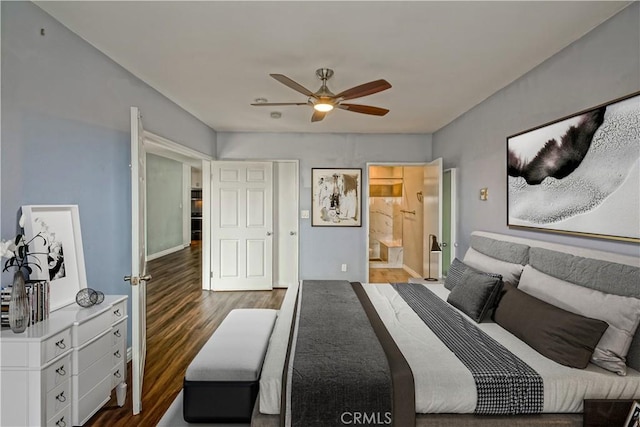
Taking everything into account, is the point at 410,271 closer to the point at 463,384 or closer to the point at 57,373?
the point at 463,384

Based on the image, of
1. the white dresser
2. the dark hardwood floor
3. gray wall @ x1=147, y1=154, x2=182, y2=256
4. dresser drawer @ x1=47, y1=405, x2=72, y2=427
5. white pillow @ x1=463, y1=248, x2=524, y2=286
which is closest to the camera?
the white dresser

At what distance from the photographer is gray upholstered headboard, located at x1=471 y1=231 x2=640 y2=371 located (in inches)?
73.3

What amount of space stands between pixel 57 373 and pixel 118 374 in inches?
26.0

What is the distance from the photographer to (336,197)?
5.72 m

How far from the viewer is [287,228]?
19.5 ft

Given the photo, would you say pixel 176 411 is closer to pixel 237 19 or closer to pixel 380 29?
pixel 237 19

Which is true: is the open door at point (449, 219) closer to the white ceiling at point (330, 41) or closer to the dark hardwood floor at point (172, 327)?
the white ceiling at point (330, 41)

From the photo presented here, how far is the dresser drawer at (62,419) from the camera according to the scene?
70.1 inches

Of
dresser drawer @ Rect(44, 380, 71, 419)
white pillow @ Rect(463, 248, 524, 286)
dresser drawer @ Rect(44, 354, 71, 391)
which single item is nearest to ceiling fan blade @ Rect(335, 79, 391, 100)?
white pillow @ Rect(463, 248, 524, 286)

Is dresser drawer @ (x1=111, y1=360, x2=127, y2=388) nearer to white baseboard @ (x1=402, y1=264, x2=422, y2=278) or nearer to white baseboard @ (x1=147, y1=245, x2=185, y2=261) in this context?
white baseboard @ (x1=402, y1=264, x2=422, y2=278)

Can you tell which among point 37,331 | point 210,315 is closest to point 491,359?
point 37,331

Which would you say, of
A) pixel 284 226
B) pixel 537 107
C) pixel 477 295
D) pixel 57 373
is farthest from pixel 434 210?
pixel 57 373

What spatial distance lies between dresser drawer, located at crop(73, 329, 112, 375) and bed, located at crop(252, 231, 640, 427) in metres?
1.02

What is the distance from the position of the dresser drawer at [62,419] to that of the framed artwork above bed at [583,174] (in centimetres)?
320
